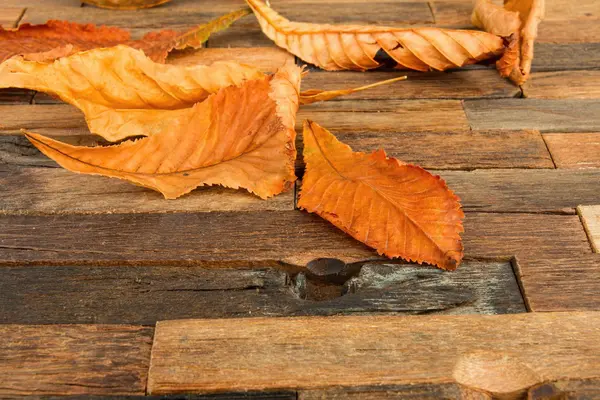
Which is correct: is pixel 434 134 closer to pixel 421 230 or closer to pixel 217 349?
pixel 421 230

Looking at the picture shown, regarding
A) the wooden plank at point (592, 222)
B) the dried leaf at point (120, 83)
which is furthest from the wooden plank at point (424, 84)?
the wooden plank at point (592, 222)

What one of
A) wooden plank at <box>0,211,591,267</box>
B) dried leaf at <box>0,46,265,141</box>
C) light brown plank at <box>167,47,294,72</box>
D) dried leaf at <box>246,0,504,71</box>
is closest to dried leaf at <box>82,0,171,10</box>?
light brown plank at <box>167,47,294,72</box>

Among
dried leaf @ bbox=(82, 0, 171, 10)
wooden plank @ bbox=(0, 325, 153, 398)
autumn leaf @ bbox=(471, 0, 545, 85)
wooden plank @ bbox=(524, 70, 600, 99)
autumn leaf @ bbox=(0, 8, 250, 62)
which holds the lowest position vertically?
wooden plank @ bbox=(0, 325, 153, 398)

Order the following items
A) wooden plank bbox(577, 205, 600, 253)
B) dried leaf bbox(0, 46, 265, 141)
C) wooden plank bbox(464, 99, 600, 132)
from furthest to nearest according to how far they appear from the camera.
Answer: wooden plank bbox(464, 99, 600, 132)
dried leaf bbox(0, 46, 265, 141)
wooden plank bbox(577, 205, 600, 253)

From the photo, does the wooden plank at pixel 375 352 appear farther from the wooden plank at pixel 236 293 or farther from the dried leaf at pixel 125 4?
the dried leaf at pixel 125 4

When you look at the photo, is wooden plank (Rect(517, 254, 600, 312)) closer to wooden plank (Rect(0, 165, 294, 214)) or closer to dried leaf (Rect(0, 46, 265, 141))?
wooden plank (Rect(0, 165, 294, 214))

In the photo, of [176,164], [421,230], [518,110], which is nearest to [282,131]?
[176,164]
